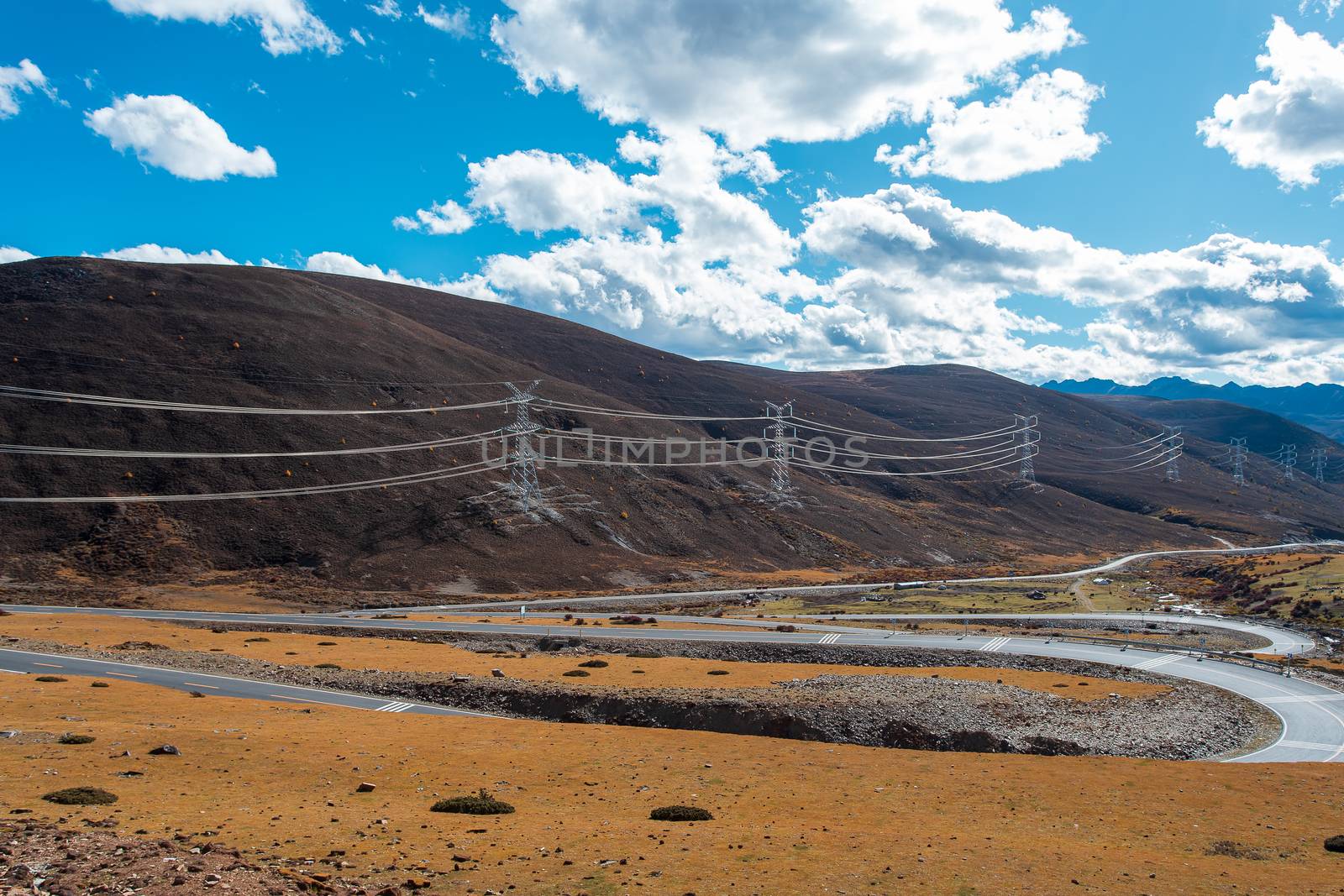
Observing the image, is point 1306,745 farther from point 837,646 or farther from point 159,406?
point 159,406

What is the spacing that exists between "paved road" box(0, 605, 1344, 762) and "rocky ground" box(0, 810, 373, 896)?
26.0 m

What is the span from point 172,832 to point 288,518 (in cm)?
10977

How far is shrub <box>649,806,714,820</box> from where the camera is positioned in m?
24.3

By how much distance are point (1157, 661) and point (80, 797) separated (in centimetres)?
6210

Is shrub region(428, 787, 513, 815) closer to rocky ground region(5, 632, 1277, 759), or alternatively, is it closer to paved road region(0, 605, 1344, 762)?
rocky ground region(5, 632, 1277, 759)

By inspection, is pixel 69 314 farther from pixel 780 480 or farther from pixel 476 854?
pixel 476 854

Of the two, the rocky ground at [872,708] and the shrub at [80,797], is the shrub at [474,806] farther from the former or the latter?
the rocky ground at [872,708]

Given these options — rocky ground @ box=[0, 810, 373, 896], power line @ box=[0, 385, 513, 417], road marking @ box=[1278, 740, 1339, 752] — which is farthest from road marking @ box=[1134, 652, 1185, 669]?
power line @ box=[0, 385, 513, 417]

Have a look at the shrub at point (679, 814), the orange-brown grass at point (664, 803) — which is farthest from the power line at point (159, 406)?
the shrub at point (679, 814)

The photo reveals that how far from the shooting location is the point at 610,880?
59.7ft

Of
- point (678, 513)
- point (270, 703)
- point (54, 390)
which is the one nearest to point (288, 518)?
point (54, 390)

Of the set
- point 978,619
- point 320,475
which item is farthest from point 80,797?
point 320,475

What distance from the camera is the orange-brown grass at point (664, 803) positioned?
19.5m

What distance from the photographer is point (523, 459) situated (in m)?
127
